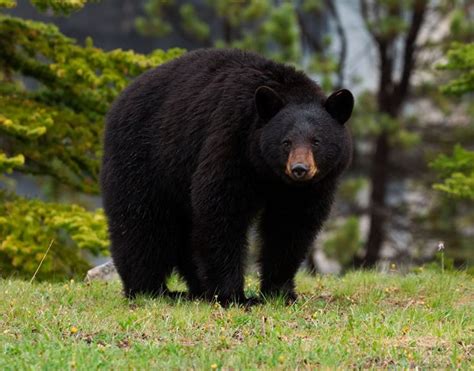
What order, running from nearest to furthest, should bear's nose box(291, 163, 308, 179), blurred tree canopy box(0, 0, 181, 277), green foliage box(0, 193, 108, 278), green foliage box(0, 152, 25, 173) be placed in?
bear's nose box(291, 163, 308, 179)
green foliage box(0, 152, 25, 173)
green foliage box(0, 193, 108, 278)
blurred tree canopy box(0, 0, 181, 277)

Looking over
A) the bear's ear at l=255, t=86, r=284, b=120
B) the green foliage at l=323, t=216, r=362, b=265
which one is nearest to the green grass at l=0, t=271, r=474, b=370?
the bear's ear at l=255, t=86, r=284, b=120

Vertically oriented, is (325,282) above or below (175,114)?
below

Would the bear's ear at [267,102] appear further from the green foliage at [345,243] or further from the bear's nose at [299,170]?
the green foliage at [345,243]

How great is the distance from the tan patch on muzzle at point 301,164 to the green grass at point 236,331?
39.2 inches

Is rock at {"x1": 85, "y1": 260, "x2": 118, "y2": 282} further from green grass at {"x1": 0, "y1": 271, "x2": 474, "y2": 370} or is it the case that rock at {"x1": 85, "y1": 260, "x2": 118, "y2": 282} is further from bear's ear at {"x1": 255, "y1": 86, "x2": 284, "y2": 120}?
bear's ear at {"x1": 255, "y1": 86, "x2": 284, "y2": 120}

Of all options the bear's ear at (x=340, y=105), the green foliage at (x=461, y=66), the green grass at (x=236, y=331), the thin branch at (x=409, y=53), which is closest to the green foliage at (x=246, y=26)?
the thin branch at (x=409, y=53)

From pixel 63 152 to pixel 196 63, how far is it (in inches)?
175

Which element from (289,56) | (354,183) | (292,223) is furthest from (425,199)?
(292,223)

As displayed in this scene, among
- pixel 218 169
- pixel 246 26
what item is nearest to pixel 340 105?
pixel 218 169

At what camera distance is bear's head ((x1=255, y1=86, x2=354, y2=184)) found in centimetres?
754

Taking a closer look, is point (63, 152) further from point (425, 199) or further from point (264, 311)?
point (425, 199)

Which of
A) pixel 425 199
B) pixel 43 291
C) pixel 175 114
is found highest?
pixel 175 114

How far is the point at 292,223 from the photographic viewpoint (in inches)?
320

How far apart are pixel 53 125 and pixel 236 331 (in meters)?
6.20
